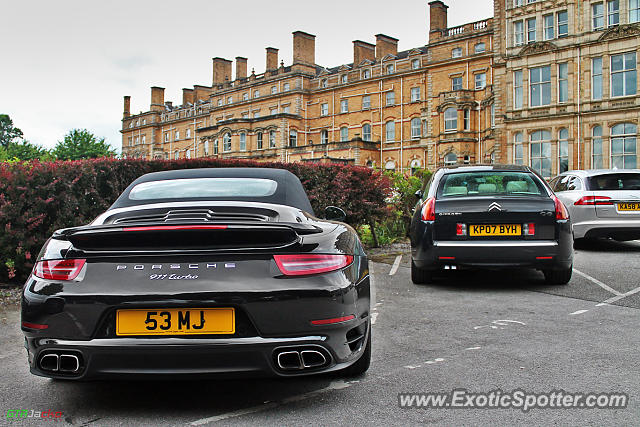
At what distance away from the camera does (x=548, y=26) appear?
4159cm

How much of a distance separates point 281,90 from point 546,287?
72.7m

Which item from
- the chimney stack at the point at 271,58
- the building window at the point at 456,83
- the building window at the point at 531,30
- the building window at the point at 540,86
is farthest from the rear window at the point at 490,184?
the chimney stack at the point at 271,58

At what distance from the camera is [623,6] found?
125 feet

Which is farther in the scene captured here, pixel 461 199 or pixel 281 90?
pixel 281 90

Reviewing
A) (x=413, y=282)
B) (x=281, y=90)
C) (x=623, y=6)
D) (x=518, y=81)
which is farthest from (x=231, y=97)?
(x=413, y=282)

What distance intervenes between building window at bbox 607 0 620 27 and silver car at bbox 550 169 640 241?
3158cm

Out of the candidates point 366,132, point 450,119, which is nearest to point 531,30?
point 450,119

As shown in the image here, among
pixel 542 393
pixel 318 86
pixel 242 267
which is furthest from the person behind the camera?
pixel 318 86

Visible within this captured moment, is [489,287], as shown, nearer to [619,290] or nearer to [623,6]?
[619,290]

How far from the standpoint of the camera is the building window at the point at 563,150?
40438 millimetres

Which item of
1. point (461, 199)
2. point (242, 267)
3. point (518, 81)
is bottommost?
point (242, 267)

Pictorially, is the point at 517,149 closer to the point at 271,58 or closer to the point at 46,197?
the point at 46,197

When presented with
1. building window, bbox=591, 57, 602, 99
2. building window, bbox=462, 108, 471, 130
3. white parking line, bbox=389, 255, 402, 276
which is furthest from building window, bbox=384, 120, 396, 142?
white parking line, bbox=389, 255, 402, 276

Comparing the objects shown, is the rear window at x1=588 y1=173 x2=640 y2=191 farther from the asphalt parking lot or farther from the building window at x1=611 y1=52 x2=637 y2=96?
the building window at x1=611 y1=52 x2=637 y2=96
